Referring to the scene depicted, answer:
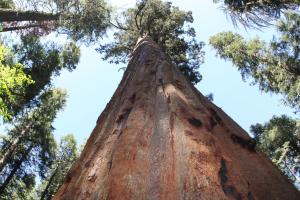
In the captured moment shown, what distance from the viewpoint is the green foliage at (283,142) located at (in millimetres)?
17719

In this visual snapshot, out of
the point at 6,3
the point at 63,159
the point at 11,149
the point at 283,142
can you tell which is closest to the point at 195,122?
the point at 283,142

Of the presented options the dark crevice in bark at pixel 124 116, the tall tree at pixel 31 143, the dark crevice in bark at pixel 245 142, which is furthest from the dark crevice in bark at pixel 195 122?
the tall tree at pixel 31 143

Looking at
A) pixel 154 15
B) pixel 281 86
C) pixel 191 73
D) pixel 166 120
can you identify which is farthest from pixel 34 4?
pixel 166 120

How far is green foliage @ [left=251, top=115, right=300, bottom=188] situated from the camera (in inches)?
698

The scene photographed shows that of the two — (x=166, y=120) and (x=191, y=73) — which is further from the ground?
(x=191, y=73)

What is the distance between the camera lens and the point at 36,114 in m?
20.4

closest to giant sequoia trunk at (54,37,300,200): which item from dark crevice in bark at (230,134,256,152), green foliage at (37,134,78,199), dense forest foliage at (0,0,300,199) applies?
dark crevice in bark at (230,134,256,152)

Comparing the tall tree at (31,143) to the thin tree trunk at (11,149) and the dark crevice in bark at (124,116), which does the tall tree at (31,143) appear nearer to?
the thin tree trunk at (11,149)

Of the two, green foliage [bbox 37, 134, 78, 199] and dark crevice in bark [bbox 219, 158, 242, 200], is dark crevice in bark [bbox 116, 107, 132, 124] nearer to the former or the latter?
dark crevice in bark [bbox 219, 158, 242, 200]

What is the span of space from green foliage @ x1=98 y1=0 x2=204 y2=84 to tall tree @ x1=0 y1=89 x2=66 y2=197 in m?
4.99

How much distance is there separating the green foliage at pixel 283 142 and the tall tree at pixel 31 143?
464 inches

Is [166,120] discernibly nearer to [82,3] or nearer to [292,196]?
[292,196]

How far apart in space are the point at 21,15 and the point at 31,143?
7.97m

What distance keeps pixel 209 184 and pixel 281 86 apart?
702 inches
